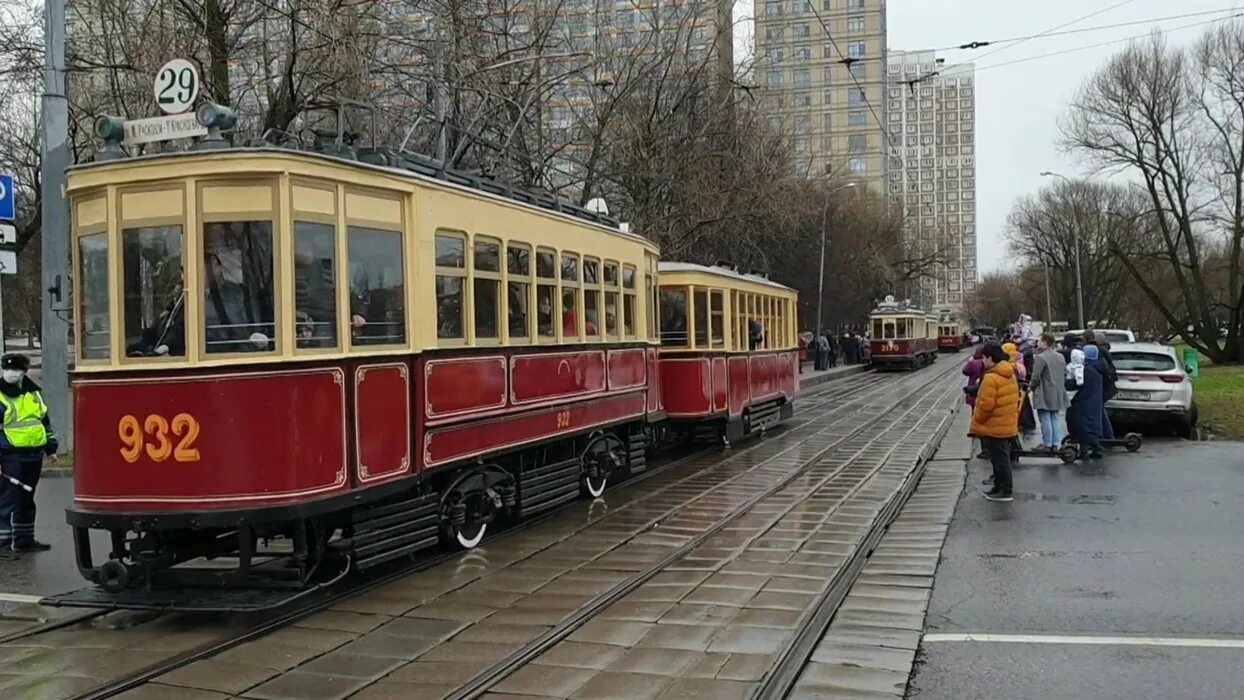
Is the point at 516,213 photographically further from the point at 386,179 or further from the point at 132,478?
the point at 132,478

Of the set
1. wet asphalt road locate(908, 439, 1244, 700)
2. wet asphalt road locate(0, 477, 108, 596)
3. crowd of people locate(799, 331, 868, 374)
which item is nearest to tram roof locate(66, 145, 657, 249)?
wet asphalt road locate(0, 477, 108, 596)

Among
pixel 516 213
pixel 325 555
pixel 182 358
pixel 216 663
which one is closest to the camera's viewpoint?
pixel 216 663

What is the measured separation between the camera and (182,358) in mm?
6434

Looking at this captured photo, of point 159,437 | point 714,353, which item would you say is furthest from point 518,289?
point 714,353

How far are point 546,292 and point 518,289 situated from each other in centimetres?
59

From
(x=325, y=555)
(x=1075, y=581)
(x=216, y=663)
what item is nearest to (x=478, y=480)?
(x=325, y=555)

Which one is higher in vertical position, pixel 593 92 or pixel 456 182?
pixel 593 92

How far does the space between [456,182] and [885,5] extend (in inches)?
3505

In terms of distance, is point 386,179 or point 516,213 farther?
point 516,213

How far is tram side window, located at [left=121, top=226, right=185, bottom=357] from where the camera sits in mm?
6504

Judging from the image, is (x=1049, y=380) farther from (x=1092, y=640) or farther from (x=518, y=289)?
(x=1092, y=640)

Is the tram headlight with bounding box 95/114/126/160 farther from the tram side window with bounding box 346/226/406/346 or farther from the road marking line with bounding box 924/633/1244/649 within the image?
the road marking line with bounding box 924/633/1244/649

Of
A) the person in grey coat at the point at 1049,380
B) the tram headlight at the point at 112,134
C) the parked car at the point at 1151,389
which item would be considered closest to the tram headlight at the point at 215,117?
the tram headlight at the point at 112,134

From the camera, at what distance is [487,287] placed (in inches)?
344
